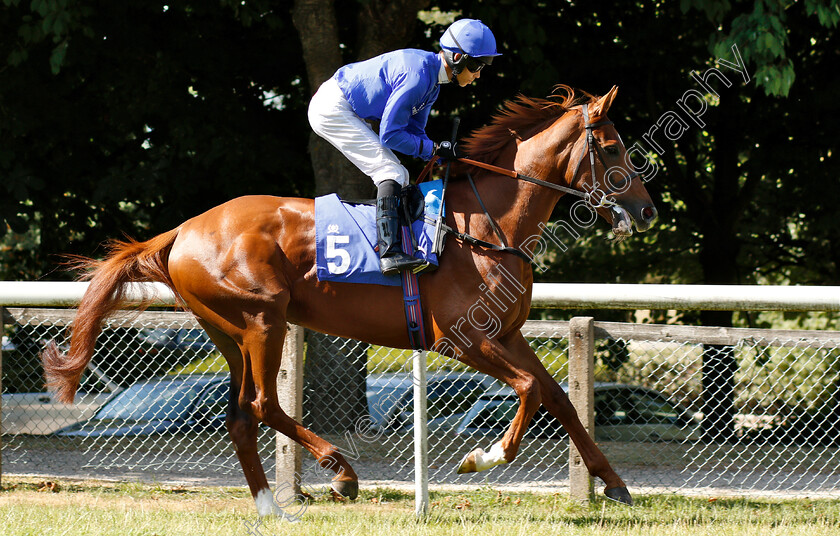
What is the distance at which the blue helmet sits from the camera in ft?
15.4

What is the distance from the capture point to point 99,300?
5.06 m

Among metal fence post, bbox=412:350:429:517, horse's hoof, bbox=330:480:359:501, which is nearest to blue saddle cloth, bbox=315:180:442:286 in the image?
metal fence post, bbox=412:350:429:517

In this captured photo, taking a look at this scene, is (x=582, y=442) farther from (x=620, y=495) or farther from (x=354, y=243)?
(x=354, y=243)

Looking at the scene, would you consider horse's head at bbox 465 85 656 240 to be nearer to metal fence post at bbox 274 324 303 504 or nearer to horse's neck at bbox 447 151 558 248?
horse's neck at bbox 447 151 558 248

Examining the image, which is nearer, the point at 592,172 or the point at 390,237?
the point at 390,237

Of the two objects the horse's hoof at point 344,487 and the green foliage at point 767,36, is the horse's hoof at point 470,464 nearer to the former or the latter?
the horse's hoof at point 344,487

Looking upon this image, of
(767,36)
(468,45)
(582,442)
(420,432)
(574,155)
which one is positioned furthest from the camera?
(767,36)

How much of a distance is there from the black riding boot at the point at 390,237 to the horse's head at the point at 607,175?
105 cm

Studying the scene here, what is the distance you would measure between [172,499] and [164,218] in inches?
167

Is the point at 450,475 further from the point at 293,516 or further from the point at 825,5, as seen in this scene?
the point at 825,5

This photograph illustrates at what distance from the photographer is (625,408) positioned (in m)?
8.24

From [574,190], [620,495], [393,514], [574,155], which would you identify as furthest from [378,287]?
[620,495]

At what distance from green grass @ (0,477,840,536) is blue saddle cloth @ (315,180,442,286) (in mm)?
1397

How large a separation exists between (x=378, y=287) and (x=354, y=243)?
0.94 ft
